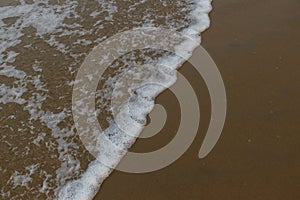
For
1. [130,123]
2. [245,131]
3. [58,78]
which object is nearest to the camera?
[245,131]

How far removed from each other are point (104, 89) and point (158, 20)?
1.29 m

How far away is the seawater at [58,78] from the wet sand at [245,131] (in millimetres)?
261

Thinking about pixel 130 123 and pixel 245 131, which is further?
pixel 130 123

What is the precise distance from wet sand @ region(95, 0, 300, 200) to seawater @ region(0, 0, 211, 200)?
0.85 feet

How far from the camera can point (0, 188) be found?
8.14 ft

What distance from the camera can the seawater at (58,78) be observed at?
256 centimetres

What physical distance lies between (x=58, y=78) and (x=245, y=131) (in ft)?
5.74

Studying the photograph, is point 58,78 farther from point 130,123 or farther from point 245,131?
point 245,131

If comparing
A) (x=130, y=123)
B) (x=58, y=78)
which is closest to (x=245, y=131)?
(x=130, y=123)

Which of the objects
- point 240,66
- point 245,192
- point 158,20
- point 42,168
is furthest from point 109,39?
point 245,192

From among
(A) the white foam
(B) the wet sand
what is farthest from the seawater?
(B) the wet sand

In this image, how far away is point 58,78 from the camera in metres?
3.36

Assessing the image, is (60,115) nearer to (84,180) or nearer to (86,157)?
(86,157)

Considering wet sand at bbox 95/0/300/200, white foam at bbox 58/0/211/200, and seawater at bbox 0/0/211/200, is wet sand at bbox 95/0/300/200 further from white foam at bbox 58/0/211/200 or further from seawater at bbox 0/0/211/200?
seawater at bbox 0/0/211/200
